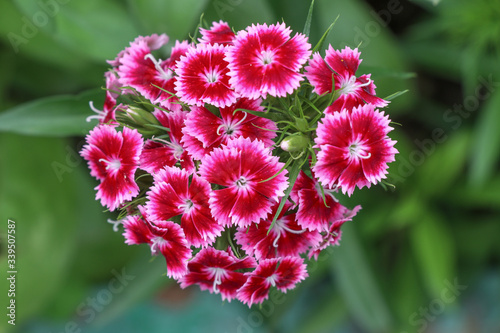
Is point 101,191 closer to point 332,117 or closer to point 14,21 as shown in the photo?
point 332,117

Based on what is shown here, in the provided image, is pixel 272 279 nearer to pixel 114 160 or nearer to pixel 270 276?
pixel 270 276

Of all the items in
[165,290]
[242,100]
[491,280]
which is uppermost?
[165,290]

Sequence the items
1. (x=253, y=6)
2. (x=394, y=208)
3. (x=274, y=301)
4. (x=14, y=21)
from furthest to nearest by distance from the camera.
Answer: (x=394, y=208) < (x=14, y=21) < (x=274, y=301) < (x=253, y=6)

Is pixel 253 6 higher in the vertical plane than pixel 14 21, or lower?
lower

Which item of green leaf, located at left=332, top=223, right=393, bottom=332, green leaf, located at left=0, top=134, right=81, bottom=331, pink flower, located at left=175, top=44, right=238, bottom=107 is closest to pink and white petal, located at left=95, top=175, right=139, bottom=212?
pink flower, located at left=175, top=44, right=238, bottom=107

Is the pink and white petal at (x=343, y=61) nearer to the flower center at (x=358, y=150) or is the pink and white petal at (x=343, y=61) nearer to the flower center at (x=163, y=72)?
the flower center at (x=358, y=150)

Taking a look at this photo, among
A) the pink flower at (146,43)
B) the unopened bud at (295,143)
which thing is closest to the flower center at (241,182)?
the unopened bud at (295,143)

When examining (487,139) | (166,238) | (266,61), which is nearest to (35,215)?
(166,238)

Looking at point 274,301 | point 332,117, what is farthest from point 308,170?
point 274,301
